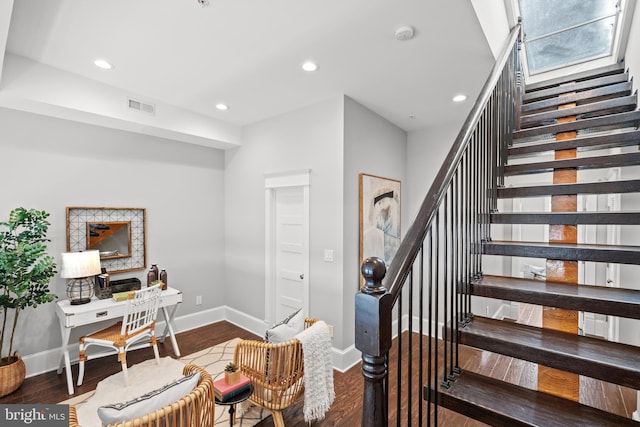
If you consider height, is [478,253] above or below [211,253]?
above

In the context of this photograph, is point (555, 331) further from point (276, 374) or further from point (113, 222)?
point (113, 222)

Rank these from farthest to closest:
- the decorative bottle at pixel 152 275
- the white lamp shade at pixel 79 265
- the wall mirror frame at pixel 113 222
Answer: the decorative bottle at pixel 152 275, the wall mirror frame at pixel 113 222, the white lamp shade at pixel 79 265

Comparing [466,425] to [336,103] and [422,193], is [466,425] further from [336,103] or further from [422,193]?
[336,103]

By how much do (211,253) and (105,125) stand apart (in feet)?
6.96

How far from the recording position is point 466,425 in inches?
90.4

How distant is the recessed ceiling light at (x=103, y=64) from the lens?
262 cm

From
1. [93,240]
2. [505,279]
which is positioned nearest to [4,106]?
[93,240]

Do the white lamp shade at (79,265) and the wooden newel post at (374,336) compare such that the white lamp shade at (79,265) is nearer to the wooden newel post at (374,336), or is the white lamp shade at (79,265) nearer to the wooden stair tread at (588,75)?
the wooden newel post at (374,336)

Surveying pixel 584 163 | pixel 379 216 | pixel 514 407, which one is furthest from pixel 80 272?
pixel 584 163

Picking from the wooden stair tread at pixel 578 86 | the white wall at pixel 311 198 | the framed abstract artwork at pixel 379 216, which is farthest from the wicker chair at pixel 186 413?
the wooden stair tread at pixel 578 86

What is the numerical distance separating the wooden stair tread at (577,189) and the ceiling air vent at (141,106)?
12.0 ft

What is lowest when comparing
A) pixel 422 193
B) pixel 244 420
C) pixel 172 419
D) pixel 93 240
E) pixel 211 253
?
pixel 244 420

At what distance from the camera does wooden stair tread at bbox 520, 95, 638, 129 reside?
2398mm

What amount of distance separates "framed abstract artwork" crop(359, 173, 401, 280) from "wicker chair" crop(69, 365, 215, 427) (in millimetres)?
2100
